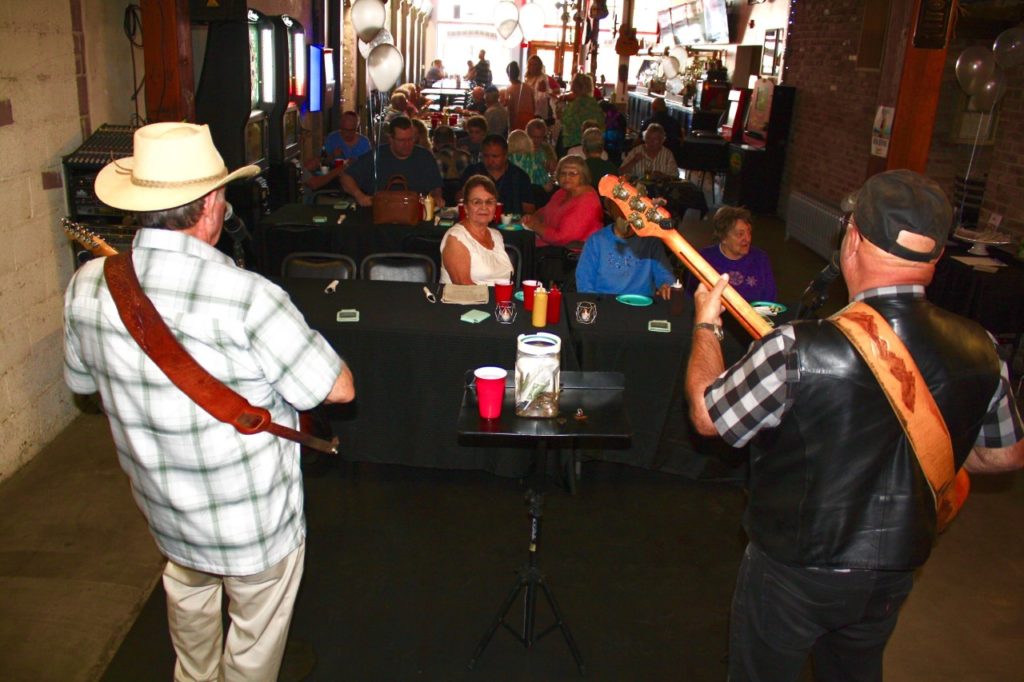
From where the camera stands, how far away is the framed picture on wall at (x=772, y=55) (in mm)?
11141

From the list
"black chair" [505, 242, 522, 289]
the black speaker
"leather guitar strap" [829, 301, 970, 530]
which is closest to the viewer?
"leather guitar strap" [829, 301, 970, 530]

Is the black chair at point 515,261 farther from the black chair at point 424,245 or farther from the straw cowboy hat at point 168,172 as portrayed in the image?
the straw cowboy hat at point 168,172

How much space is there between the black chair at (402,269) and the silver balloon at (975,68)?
4.51 meters

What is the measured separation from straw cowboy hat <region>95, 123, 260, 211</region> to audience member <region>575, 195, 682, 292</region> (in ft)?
9.01

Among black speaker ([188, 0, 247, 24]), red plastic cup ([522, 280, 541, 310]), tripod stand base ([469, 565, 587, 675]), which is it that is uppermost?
black speaker ([188, 0, 247, 24])

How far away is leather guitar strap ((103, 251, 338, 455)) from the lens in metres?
1.72

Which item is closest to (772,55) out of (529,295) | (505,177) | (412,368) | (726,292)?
(505,177)

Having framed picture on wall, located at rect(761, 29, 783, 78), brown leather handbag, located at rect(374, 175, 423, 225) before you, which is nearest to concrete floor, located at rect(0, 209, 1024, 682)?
brown leather handbag, located at rect(374, 175, 423, 225)

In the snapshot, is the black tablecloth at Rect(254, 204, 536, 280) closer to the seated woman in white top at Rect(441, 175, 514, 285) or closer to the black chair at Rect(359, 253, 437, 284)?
the black chair at Rect(359, 253, 437, 284)

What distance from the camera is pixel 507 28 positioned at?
15.9 m

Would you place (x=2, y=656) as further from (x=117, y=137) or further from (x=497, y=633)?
(x=117, y=137)

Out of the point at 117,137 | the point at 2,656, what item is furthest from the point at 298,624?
the point at 117,137

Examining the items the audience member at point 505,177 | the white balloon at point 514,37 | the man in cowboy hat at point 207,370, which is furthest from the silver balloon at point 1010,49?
the white balloon at point 514,37

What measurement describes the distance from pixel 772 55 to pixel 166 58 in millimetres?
9083
